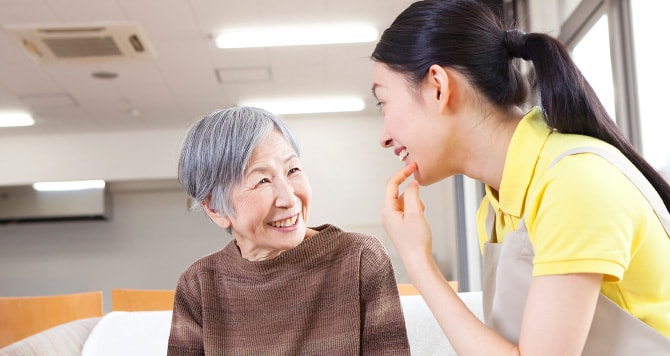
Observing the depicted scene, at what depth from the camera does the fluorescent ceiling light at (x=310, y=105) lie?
23.8 ft

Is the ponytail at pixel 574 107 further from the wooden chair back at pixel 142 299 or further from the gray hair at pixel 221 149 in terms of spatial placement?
the wooden chair back at pixel 142 299

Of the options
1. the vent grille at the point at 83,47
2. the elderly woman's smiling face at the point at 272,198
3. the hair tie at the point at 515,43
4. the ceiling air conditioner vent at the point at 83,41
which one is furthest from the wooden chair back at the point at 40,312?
the vent grille at the point at 83,47

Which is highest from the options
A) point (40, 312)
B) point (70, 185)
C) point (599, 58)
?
point (599, 58)

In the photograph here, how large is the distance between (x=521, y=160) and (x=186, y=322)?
88cm

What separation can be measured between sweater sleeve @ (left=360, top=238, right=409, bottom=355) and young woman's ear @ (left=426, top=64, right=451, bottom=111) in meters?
0.46

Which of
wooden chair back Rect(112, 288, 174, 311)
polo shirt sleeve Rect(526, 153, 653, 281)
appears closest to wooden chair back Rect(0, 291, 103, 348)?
wooden chair back Rect(112, 288, 174, 311)

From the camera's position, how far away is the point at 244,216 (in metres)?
1.54

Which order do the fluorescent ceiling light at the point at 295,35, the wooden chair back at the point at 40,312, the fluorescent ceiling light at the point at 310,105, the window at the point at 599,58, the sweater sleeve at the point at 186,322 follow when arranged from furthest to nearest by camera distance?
the fluorescent ceiling light at the point at 310,105 → the fluorescent ceiling light at the point at 295,35 → the window at the point at 599,58 → the wooden chair back at the point at 40,312 → the sweater sleeve at the point at 186,322

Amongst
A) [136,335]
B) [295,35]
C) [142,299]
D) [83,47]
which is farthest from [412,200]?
[83,47]

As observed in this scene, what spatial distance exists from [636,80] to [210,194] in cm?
231

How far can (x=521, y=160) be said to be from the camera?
120 cm

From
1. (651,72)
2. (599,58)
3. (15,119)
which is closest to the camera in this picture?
(651,72)

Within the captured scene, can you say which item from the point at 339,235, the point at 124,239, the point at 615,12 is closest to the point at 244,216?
the point at 339,235

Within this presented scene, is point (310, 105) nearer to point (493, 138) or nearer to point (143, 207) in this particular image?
point (143, 207)
